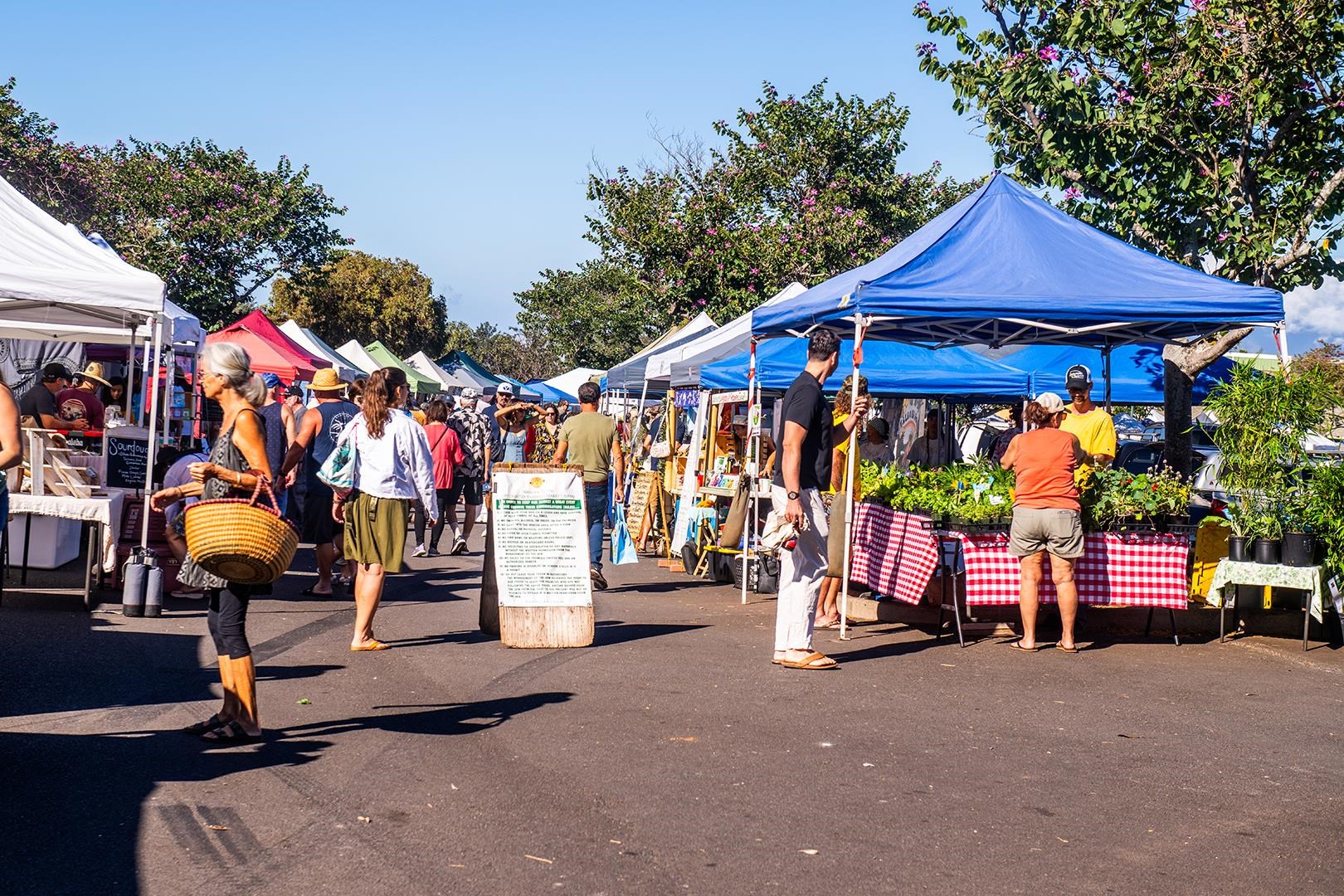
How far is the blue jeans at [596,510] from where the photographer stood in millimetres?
13578

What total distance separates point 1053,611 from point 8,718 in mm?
8213

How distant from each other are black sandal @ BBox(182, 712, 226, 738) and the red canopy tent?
2031 cm

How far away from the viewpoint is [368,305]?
7044cm

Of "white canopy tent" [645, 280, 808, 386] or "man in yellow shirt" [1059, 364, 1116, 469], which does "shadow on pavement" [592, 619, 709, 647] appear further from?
"white canopy tent" [645, 280, 808, 386]

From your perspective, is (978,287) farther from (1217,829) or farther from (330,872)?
(330,872)

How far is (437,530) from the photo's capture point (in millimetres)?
18328

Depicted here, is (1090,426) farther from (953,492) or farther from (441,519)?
(441,519)

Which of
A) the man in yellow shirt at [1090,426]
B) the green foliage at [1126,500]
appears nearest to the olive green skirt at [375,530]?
the green foliage at [1126,500]

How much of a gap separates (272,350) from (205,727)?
2207 centimetres

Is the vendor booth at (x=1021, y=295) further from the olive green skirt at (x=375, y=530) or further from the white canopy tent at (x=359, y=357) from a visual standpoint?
the white canopy tent at (x=359, y=357)

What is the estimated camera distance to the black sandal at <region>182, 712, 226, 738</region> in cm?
677

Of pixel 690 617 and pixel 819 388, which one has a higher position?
pixel 819 388

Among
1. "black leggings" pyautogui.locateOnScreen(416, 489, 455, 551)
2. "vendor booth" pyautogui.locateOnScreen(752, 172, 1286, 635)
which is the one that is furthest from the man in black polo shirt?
"black leggings" pyautogui.locateOnScreen(416, 489, 455, 551)

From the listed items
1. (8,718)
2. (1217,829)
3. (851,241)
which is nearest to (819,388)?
(1217,829)
